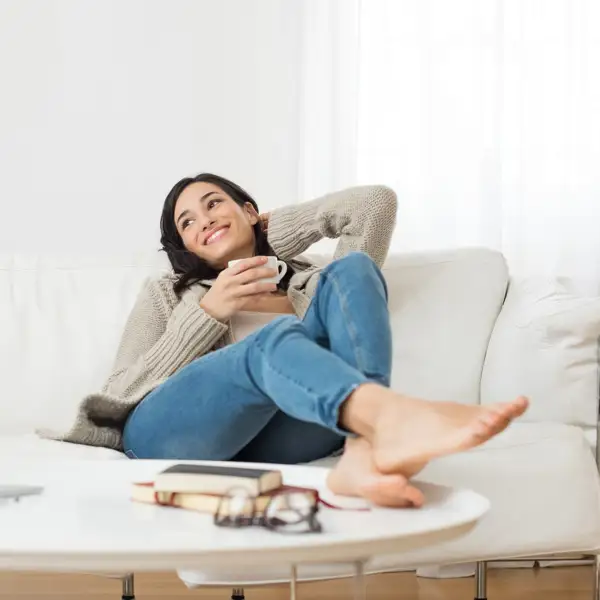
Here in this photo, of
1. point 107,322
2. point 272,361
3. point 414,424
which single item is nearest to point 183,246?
point 107,322

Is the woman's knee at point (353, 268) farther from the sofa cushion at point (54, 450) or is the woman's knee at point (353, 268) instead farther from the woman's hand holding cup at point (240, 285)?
the sofa cushion at point (54, 450)

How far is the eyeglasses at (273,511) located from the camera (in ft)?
2.94

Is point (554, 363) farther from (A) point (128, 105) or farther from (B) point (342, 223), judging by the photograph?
(A) point (128, 105)

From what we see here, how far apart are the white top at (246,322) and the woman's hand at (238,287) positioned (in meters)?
0.10

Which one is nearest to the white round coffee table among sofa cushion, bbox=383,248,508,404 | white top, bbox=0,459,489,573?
white top, bbox=0,459,489,573

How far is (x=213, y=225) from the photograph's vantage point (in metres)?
2.10

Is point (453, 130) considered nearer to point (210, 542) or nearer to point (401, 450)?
point (401, 450)

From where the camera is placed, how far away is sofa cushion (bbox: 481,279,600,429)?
1.96 metres

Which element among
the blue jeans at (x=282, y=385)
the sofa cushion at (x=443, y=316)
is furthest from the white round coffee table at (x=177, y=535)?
the sofa cushion at (x=443, y=316)

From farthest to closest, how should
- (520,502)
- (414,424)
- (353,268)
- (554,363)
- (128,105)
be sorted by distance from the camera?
1. (128,105)
2. (554,363)
3. (520,502)
4. (353,268)
5. (414,424)

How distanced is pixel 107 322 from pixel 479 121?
58.4 inches

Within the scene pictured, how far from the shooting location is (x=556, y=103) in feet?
9.96

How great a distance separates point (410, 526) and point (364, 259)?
69cm

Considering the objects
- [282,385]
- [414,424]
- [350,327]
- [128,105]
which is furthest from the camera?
[128,105]
